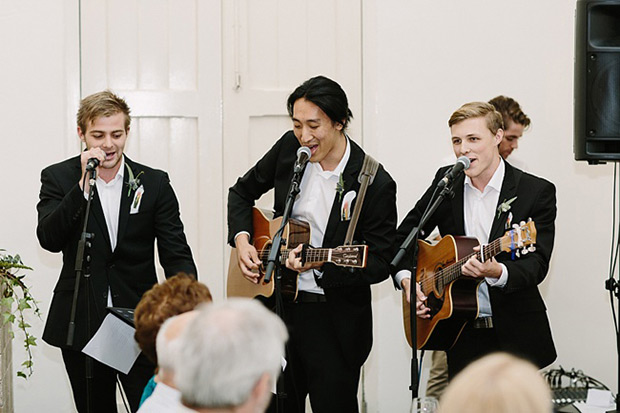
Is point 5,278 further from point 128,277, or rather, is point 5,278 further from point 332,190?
point 332,190

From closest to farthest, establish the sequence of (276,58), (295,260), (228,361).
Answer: (228,361)
(295,260)
(276,58)

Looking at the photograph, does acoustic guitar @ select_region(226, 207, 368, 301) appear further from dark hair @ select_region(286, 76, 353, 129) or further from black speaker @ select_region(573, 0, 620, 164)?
black speaker @ select_region(573, 0, 620, 164)

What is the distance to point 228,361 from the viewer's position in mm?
1678

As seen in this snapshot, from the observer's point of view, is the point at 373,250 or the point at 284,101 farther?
the point at 284,101

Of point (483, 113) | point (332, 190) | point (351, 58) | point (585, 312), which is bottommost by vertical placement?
point (585, 312)

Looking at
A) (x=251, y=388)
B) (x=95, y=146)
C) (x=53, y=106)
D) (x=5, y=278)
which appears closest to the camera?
(x=251, y=388)

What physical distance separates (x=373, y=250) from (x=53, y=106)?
8.29ft

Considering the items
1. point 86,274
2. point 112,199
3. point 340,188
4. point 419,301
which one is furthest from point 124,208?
point 419,301

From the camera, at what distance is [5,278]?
4230 mm

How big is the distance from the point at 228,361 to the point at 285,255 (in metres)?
2.10

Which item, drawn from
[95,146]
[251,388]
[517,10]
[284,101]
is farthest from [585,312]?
[251,388]

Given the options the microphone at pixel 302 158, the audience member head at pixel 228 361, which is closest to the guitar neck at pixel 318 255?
the microphone at pixel 302 158

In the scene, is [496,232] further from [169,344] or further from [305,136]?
[169,344]

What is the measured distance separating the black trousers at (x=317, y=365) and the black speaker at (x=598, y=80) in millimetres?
1319
